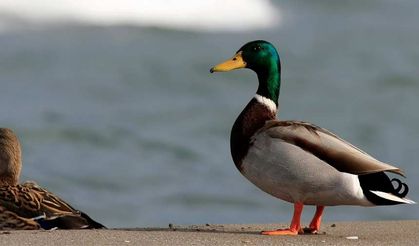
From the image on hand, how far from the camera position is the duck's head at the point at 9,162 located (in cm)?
845

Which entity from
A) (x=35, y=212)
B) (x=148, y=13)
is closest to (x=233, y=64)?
(x=35, y=212)

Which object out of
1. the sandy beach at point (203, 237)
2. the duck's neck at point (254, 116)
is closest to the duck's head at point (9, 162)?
the sandy beach at point (203, 237)

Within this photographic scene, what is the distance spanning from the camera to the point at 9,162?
8.44 meters

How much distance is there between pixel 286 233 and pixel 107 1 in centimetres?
1829

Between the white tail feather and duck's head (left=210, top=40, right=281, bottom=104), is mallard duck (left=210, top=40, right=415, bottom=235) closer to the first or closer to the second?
the white tail feather

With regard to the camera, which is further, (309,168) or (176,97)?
(176,97)

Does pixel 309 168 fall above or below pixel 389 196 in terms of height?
above

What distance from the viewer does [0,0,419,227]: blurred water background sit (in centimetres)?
1358

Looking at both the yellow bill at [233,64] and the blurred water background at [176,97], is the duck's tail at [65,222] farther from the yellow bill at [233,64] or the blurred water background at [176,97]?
the blurred water background at [176,97]

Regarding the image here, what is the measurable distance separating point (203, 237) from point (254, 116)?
88 cm

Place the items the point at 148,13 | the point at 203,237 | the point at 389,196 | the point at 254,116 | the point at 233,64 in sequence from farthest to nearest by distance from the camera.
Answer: the point at 148,13, the point at 233,64, the point at 254,116, the point at 389,196, the point at 203,237

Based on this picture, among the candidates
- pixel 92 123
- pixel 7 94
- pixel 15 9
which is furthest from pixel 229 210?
pixel 15 9

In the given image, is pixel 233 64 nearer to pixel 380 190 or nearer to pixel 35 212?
pixel 380 190

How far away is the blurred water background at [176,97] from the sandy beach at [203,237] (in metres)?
5.17
